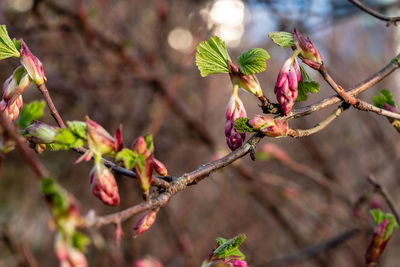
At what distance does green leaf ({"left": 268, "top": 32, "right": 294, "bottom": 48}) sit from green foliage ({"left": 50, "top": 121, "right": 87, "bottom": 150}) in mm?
356

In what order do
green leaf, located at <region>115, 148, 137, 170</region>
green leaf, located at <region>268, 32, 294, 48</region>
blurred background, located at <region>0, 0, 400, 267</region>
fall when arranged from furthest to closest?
blurred background, located at <region>0, 0, 400, 267</region> < green leaf, located at <region>268, 32, 294, 48</region> < green leaf, located at <region>115, 148, 137, 170</region>

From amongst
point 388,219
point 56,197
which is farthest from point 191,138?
point 56,197

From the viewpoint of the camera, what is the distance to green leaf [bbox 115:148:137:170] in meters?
0.53

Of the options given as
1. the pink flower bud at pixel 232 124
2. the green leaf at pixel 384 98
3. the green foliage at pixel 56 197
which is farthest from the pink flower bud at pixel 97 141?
the green leaf at pixel 384 98

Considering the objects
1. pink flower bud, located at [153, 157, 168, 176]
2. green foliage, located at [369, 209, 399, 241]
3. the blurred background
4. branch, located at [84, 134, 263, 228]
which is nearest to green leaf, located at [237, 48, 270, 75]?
branch, located at [84, 134, 263, 228]

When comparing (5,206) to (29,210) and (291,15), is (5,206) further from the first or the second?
(291,15)

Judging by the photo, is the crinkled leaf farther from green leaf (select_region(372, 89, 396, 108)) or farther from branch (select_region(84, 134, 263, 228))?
green leaf (select_region(372, 89, 396, 108))

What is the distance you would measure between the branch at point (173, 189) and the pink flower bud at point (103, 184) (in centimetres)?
6

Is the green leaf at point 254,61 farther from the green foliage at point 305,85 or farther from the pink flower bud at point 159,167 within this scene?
the pink flower bud at point 159,167

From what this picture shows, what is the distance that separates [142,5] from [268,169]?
7.45 ft

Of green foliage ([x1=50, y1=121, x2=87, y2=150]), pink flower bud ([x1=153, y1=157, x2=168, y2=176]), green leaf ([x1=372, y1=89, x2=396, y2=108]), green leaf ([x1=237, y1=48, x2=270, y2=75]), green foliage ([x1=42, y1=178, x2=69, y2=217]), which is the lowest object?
green foliage ([x1=42, y1=178, x2=69, y2=217])

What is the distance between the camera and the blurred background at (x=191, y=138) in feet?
6.73

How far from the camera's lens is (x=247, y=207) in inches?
144

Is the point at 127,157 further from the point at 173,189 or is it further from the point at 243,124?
the point at 243,124
